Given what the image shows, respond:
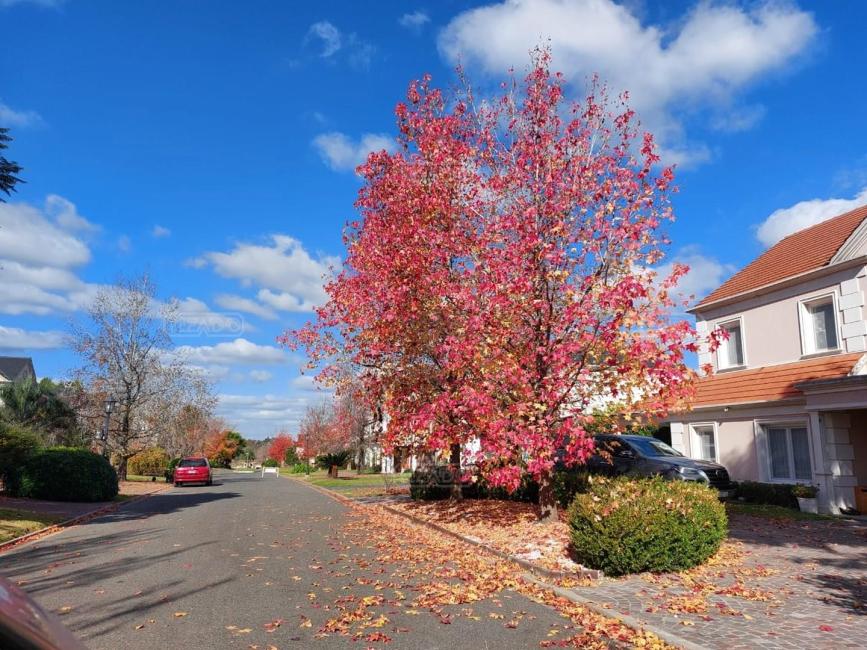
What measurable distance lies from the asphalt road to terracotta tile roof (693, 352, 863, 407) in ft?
38.8

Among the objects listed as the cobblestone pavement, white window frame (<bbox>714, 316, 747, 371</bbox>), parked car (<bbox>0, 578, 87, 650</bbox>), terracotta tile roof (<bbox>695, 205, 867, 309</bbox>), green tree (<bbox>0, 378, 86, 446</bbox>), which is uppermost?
terracotta tile roof (<bbox>695, 205, 867, 309</bbox>)

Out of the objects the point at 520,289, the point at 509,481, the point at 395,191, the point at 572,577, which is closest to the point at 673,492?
the point at 572,577

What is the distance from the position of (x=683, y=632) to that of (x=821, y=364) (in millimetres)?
13882

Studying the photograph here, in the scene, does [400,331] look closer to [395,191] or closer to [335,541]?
[395,191]

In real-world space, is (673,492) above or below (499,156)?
below

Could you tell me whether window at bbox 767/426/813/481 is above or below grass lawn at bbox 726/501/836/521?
above

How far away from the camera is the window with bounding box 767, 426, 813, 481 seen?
1772 cm

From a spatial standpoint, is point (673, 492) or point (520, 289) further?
point (520, 289)

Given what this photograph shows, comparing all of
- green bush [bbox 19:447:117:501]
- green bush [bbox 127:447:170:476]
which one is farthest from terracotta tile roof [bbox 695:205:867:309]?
green bush [bbox 127:447:170:476]

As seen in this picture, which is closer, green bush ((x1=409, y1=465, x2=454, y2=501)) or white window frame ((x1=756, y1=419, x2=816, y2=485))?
white window frame ((x1=756, y1=419, x2=816, y2=485))

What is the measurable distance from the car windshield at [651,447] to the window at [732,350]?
4855 millimetres

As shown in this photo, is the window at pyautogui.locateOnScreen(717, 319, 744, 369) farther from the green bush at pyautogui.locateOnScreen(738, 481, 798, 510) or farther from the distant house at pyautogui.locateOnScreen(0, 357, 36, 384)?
the distant house at pyautogui.locateOnScreen(0, 357, 36, 384)

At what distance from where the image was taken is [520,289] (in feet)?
37.7

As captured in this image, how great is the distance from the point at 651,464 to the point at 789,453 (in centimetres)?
460
